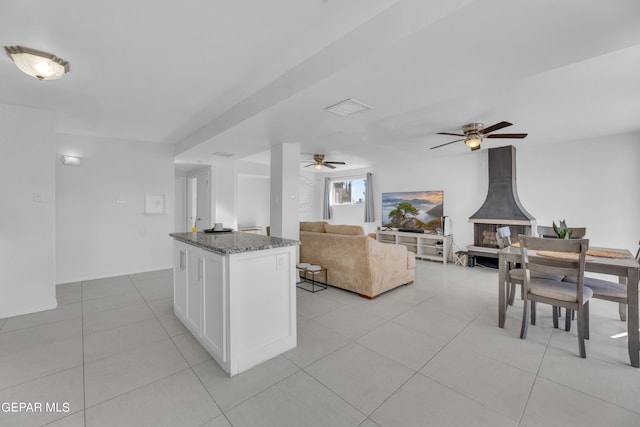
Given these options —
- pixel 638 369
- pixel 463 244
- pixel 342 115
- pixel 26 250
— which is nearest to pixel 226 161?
pixel 26 250

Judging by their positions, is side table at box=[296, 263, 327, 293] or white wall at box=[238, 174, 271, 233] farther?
white wall at box=[238, 174, 271, 233]

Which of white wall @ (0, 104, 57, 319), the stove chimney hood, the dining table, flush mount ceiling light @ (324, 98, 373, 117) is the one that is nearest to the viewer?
the dining table

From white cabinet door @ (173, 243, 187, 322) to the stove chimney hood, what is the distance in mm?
5465

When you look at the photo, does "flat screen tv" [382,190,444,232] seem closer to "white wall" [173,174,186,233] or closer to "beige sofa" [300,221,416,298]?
"beige sofa" [300,221,416,298]

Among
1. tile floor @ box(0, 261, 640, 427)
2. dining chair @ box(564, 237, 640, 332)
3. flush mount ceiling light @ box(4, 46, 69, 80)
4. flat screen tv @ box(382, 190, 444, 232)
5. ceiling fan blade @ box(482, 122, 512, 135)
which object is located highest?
flush mount ceiling light @ box(4, 46, 69, 80)

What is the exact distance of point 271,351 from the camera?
222 centimetres

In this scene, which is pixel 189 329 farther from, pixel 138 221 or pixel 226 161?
pixel 226 161

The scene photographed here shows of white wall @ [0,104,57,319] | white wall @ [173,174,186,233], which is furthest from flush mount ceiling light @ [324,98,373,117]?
white wall @ [173,174,186,233]

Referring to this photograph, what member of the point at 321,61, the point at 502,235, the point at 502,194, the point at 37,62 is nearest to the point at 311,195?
the point at 502,194

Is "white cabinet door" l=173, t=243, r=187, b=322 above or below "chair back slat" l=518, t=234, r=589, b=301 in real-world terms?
below

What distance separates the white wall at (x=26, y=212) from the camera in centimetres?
304

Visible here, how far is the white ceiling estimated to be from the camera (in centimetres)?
151

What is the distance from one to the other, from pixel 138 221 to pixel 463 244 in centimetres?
681

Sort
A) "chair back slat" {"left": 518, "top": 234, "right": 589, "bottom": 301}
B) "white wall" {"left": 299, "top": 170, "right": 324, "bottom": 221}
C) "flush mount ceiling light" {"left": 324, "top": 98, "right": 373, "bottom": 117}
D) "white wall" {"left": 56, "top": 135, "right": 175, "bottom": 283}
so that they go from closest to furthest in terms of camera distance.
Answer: "chair back slat" {"left": 518, "top": 234, "right": 589, "bottom": 301} → "flush mount ceiling light" {"left": 324, "top": 98, "right": 373, "bottom": 117} → "white wall" {"left": 56, "top": 135, "right": 175, "bottom": 283} → "white wall" {"left": 299, "top": 170, "right": 324, "bottom": 221}
